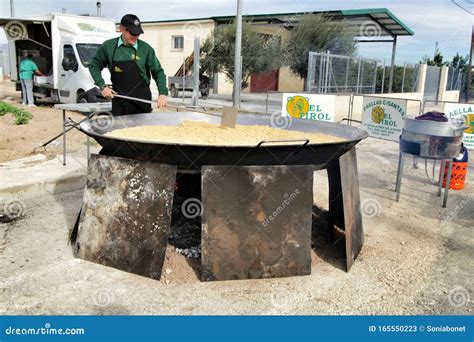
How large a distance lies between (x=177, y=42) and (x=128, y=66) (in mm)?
25375

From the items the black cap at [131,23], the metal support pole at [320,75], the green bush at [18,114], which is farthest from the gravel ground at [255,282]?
the metal support pole at [320,75]

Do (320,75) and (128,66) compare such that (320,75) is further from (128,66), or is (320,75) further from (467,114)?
(128,66)

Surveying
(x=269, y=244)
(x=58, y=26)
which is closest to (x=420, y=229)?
(x=269, y=244)

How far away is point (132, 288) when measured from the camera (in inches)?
131

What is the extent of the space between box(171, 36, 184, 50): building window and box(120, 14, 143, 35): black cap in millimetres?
25149

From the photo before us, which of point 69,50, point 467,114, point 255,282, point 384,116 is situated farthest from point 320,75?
point 255,282

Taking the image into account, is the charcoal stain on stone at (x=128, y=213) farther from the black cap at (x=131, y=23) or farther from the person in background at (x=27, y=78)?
the person in background at (x=27, y=78)

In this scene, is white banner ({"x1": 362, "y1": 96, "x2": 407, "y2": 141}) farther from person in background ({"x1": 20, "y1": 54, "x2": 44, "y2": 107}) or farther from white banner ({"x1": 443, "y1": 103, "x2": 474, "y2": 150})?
person in background ({"x1": 20, "y1": 54, "x2": 44, "y2": 107})

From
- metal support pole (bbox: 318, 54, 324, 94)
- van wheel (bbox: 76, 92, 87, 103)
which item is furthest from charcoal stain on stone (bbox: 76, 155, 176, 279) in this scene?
metal support pole (bbox: 318, 54, 324, 94)

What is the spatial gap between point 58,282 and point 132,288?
0.58 metres

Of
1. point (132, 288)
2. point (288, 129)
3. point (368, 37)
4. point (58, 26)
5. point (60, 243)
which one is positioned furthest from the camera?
point (368, 37)

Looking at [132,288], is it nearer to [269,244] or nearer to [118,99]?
[269,244]

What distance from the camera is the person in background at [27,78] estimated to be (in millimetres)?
14930

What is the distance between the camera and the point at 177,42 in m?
28.8
